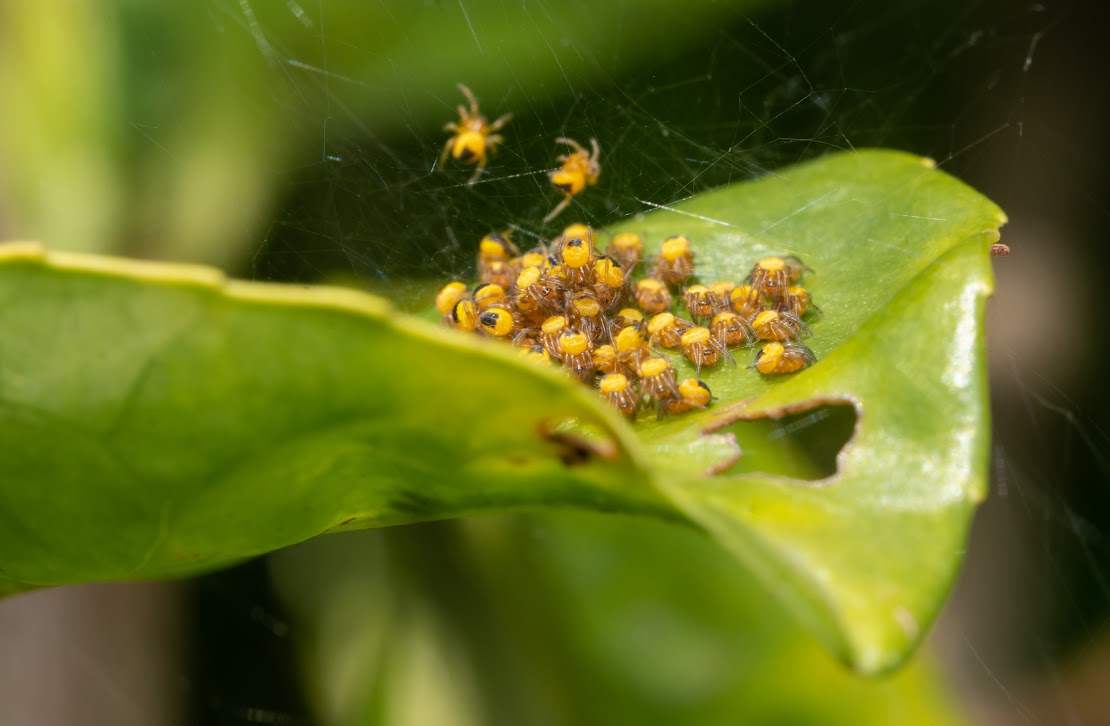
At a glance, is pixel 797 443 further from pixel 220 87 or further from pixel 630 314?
pixel 220 87

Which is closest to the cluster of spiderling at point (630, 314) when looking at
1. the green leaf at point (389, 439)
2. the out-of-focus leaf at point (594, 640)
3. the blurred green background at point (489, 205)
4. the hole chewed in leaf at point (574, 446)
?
the green leaf at point (389, 439)

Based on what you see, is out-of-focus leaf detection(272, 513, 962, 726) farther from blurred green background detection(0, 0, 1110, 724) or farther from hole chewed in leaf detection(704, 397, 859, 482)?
hole chewed in leaf detection(704, 397, 859, 482)

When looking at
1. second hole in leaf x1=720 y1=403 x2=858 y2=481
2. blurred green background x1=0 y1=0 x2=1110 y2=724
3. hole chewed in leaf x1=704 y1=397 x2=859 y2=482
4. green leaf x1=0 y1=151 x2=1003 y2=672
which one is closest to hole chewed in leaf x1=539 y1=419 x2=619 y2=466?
green leaf x1=0 y1=151 x2=1003 y2=672

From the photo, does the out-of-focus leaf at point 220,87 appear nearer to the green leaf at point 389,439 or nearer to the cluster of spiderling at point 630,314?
the cluster of spiderling at point 630,314

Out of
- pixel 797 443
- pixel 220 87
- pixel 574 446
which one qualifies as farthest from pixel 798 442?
pixel 220 87

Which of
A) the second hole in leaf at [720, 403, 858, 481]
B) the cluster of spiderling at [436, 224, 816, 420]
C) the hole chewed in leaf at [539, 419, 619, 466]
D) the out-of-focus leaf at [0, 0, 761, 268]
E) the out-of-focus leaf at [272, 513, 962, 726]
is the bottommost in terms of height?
the out-of-focus leaf at [272, 513, 962, 726]

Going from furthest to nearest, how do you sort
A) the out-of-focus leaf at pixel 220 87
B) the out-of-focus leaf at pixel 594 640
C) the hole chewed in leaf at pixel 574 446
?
the out-of-focus leaf at pixel 220 87
the out-of-focus leaf at pixel 594 640
the hole chewed in leaf at pixel 574 446
